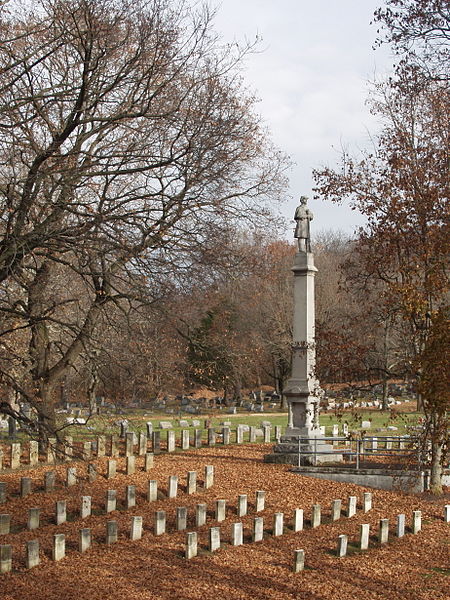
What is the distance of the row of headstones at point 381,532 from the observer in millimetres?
10805

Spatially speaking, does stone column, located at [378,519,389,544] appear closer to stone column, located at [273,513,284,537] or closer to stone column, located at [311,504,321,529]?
stone column, located at [311,504,321,529]

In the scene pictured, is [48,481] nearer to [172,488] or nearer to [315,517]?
[172,488]

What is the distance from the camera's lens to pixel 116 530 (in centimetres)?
1098

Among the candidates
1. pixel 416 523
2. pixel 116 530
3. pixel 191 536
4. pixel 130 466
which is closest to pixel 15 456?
pixel 130 466

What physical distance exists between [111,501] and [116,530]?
2084 millimetres

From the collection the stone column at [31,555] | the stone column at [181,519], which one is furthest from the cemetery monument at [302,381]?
the stone column at [31,555]

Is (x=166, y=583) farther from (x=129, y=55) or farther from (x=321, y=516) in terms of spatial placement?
→ (x=129, y=55)

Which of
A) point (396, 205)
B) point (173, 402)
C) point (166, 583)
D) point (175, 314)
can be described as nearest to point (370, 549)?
point (166, 583)

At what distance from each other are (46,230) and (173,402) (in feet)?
119

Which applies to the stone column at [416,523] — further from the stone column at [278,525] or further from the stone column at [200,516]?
the stone column at [200,516]

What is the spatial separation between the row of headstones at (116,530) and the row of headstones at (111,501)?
0.14 m

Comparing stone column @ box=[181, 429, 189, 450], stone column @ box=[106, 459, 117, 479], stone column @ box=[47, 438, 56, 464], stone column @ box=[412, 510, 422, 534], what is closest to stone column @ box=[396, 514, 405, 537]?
stone column @ box=[412, 510, 422, 534]

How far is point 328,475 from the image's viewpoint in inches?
656

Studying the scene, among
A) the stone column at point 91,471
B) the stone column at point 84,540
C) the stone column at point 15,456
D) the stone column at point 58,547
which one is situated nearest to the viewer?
the stone column at point 91,471
